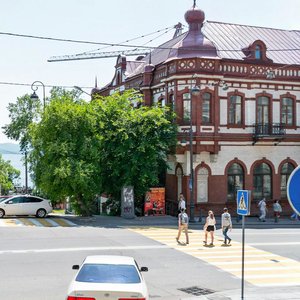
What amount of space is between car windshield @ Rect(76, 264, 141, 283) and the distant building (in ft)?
77.8

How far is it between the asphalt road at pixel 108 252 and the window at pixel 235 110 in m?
9.12

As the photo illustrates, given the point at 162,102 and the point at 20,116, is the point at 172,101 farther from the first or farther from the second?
the point at 20,116

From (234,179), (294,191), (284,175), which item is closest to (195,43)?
(234,179)

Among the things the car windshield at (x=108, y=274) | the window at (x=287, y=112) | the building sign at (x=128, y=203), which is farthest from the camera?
the window at (x=287, y=112)

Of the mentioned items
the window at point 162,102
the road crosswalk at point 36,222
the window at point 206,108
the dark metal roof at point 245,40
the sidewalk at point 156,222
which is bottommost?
the sidewalk at point 156,222

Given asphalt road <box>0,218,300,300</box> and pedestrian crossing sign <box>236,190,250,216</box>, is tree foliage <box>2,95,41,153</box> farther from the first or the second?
pedestrian crossing sign <box>236,190,250,216</box>

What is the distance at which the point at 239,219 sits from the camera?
1307 inches

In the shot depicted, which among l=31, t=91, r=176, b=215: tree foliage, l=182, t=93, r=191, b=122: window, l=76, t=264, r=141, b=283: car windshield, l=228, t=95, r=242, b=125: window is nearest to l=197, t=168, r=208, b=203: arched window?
l=31, t=91, r=176, b=215: tree foliage

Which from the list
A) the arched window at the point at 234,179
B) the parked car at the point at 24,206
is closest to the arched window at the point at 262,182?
the arched window at the point at 234,179

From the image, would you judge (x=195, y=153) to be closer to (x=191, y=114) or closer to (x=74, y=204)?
(x=191, y=114)

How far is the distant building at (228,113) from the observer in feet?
113

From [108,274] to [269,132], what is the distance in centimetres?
2767

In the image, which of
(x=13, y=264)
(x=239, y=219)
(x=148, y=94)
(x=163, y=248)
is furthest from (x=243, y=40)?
Result: (x=13, y=264)

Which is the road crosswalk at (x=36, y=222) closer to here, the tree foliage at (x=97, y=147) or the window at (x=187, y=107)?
the tree foliage at (x=97, y=147)
